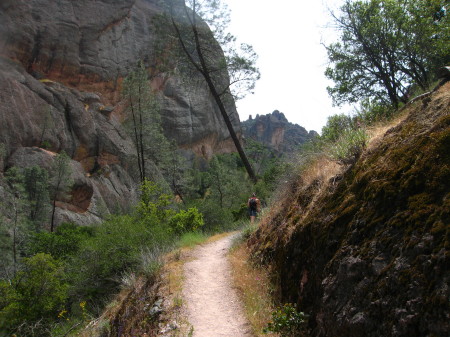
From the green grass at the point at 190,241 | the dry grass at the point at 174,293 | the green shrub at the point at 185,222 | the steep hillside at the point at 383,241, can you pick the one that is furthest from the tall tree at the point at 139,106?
the steep hillside at the point at 383,241

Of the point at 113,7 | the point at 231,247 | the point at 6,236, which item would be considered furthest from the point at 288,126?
the point at 231,247

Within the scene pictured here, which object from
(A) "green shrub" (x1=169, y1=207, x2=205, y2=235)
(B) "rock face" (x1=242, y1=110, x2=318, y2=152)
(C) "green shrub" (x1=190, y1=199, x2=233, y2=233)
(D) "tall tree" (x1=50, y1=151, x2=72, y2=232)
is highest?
(B) "rock face" (x1=242, y1=110, x2=318, y2=152)

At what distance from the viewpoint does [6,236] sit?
833 inches

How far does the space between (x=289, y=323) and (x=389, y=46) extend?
13549mm

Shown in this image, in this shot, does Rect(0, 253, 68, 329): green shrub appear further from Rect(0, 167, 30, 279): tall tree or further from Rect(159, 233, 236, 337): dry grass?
Rect(0, 167, 30, 279): tall tree

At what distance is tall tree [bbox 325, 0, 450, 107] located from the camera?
1360cm

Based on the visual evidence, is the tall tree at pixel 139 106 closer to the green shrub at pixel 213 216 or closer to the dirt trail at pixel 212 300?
the green shrub at pixel 213 216

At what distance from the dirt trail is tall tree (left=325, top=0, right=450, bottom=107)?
991cm

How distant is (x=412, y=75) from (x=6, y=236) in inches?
911

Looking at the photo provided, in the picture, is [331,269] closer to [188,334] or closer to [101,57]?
[188,334]

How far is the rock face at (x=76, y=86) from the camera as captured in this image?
31.7 m

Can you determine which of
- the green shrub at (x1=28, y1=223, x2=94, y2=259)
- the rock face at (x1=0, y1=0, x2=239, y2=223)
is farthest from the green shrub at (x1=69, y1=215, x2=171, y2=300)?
the rock face at (x1=0, y1=0, x2=239, y2=223)

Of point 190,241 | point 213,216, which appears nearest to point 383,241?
point 190,241

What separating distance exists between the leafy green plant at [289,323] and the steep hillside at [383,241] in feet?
0.36
